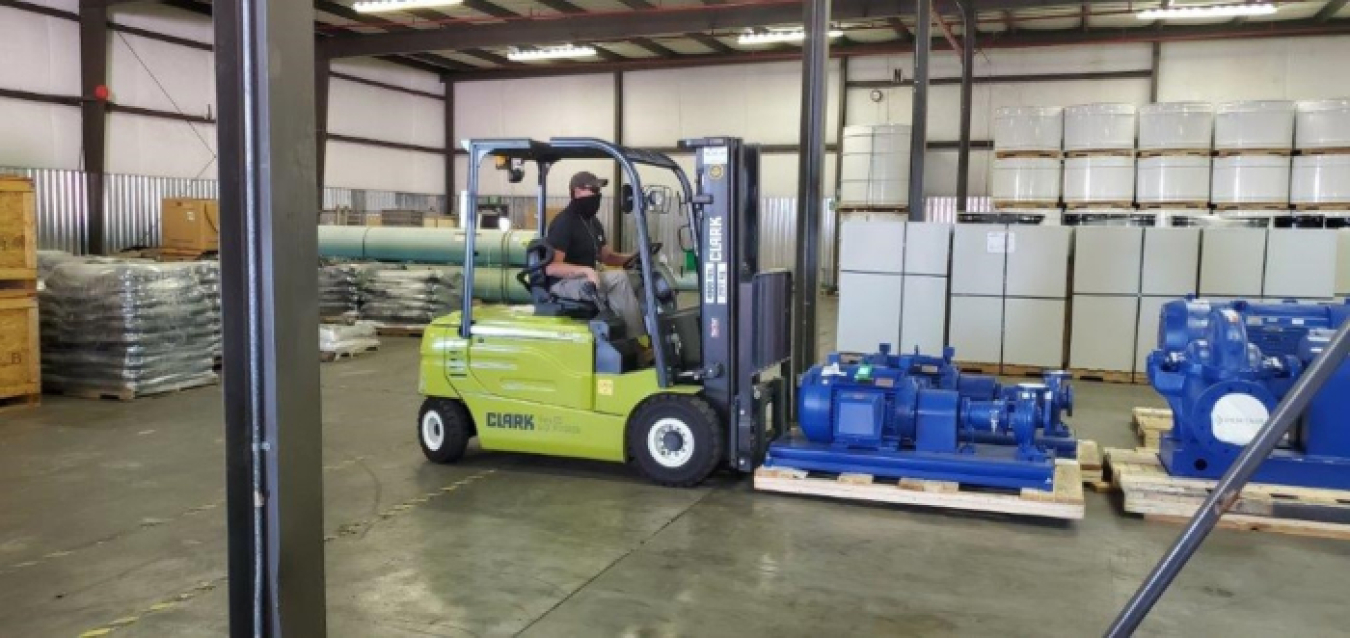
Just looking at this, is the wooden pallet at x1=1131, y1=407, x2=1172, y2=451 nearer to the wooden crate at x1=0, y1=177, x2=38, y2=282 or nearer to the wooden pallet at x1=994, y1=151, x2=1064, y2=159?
the wooden pallet at x1=994, y1=151, x2=1064, y2=159

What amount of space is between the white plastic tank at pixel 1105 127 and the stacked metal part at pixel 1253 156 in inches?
45.0

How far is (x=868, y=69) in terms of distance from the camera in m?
20.5

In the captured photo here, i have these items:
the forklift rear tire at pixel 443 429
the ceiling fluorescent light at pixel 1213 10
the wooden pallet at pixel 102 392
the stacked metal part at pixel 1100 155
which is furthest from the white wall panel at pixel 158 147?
the ceiling fluorescent light at pixel 1213 10

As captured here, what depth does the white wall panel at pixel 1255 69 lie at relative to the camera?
1711 centimetres

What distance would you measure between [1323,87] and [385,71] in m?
19.0

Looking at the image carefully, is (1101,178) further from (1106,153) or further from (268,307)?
(268,307)

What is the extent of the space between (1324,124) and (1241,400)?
9868mm

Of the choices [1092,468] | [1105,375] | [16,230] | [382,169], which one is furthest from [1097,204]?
[382,169]

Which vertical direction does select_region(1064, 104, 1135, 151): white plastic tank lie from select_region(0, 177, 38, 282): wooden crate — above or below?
above

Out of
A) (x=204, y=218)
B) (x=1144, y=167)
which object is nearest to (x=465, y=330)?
(x=204, y=218)

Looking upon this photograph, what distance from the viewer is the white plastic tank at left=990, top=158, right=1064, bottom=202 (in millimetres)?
14086

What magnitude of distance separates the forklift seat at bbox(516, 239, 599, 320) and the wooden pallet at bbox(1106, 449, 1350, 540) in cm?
349

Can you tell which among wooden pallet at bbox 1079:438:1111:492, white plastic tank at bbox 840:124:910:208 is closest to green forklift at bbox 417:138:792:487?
wooden pallet at bbox 1079:438:1111:492

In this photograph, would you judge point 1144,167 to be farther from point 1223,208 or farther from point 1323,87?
point 1323,87
